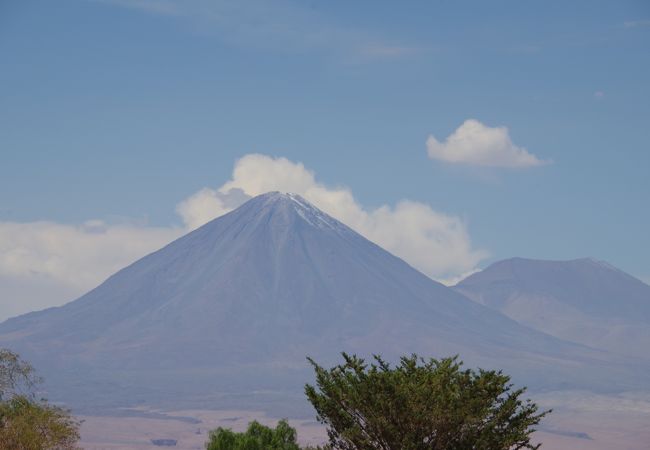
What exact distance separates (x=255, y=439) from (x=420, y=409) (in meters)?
16.5

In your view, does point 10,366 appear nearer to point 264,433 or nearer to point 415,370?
point 264,433

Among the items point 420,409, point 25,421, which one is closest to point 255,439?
point 25,421

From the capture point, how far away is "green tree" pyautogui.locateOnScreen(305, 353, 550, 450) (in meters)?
36.6

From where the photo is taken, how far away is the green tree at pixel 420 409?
36.6m

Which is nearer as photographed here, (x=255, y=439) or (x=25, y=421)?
(x=25, y=421)

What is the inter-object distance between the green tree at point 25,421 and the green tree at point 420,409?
13.0m

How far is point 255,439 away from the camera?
168ft

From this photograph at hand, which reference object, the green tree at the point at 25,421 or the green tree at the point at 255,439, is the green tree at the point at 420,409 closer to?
the green tree at the point at 255,439

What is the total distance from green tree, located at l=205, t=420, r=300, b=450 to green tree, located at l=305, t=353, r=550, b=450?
11.9m

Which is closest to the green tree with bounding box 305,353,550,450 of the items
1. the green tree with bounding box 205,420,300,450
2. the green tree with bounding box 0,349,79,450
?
the green tree with bounding box 205,420,300,450

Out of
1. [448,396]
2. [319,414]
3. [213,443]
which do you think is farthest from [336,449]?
[213,443]

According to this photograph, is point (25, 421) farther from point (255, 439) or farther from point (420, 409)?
point (420, 409)

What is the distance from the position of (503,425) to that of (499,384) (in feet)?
5.62

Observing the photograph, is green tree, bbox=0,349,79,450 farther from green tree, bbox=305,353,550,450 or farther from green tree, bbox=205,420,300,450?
green tree, bbox=305,353,550,450
